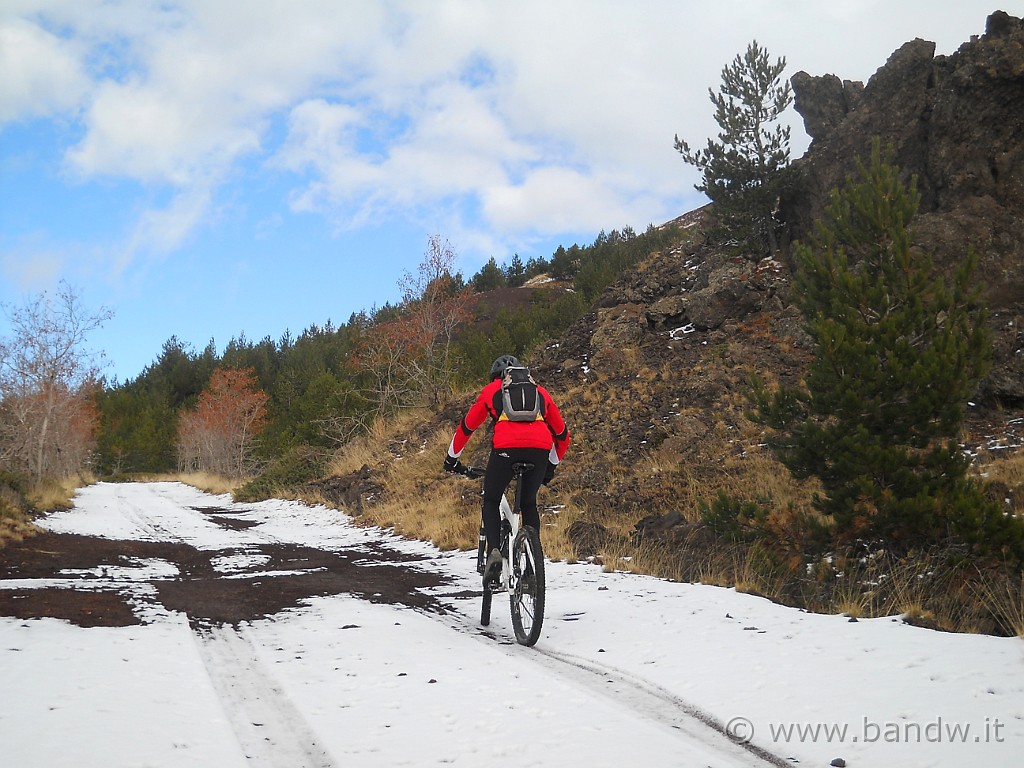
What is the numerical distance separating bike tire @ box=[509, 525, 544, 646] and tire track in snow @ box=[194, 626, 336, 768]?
1.78m

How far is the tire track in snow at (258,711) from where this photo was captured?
2.88 metres

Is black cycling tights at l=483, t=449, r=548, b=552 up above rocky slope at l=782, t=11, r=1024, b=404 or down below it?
below

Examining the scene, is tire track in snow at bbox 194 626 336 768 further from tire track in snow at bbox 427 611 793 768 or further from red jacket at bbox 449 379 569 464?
red jacket at bbox 449 379 569 464

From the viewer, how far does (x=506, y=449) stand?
5320 millimetres

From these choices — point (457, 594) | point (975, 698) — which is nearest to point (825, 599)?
point (975, 698)

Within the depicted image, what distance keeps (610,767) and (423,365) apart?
71.0 feet

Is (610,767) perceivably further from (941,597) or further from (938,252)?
(938,252)

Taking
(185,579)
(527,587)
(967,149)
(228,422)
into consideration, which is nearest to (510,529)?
(527,587)

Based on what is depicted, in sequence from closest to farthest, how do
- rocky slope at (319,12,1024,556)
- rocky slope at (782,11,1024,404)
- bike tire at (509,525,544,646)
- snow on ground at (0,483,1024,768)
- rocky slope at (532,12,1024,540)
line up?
snow on ground at (0,483,1024,768), bike tire at (509,525,544,646), rocky slope at (319,12,1024,556), rocky slope at (532,12,1024,540), rocky slope at (782,11,1024,404)

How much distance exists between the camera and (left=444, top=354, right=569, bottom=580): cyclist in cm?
532

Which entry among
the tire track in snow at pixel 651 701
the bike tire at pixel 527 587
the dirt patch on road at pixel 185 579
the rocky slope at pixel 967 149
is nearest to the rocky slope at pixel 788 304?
the rocky slope at pixel 967 149

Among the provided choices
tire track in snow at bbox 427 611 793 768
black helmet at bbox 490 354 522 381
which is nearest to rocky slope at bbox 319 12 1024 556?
black helmet at bbox 490 354 522 381

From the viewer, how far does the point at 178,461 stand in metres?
60.0

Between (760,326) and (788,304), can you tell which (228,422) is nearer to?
(760,326)
